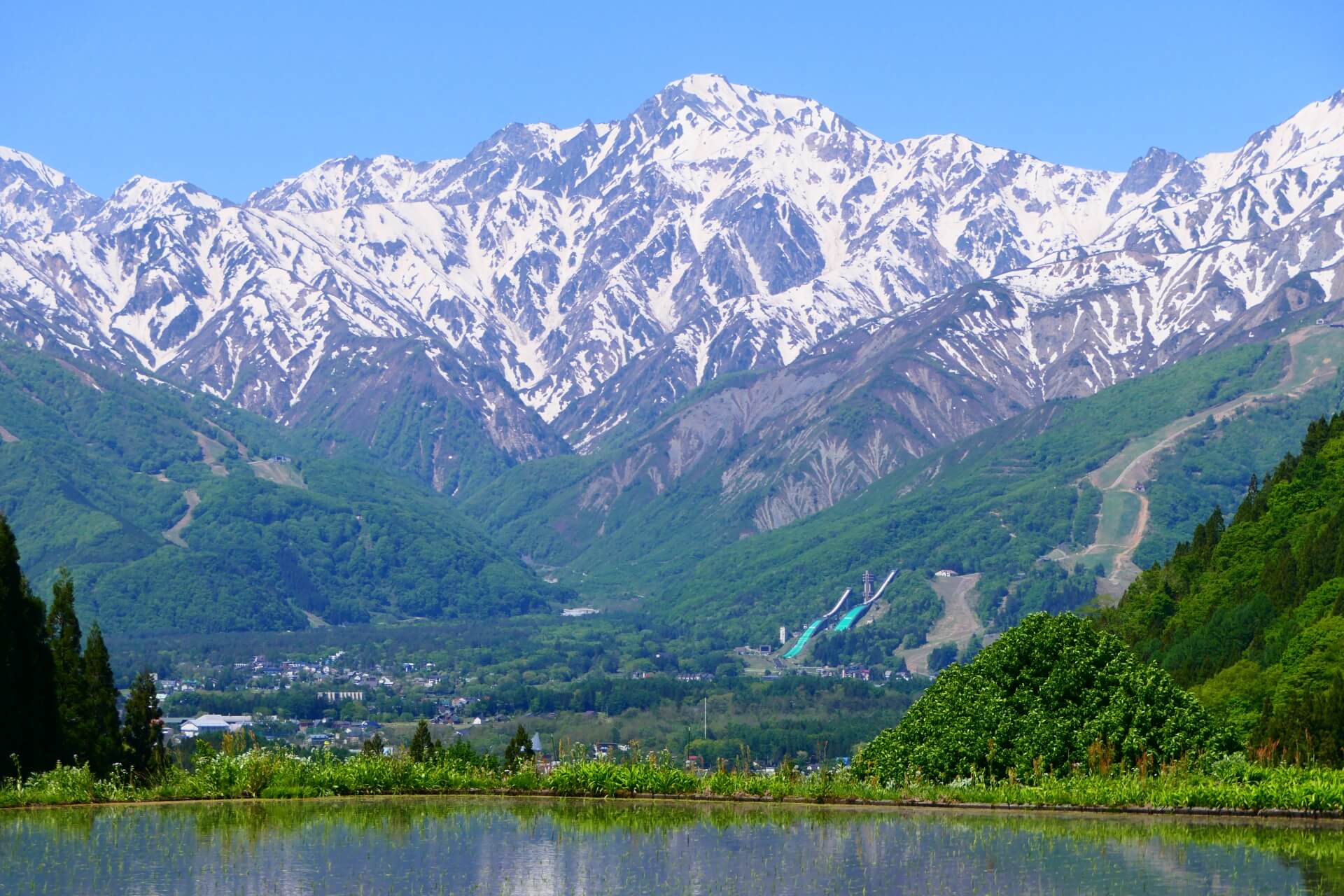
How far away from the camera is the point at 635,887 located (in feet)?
136

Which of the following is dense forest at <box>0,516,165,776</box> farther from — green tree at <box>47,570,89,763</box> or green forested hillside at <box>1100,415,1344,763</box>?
green forested hillside at <box>1100,415,1344,763</box>

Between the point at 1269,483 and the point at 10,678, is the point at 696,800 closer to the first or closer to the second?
the point at 10,678

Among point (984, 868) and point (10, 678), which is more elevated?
point (10, 678)

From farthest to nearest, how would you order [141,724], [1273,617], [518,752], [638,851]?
1. [1273,617]
2. [141,724]
3. [518,752]
4. [638,851]

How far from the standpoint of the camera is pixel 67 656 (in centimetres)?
8856

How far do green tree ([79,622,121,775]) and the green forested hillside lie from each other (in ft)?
154

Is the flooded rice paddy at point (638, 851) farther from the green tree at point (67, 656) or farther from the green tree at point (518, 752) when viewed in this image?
the green tree at point (67, 656)

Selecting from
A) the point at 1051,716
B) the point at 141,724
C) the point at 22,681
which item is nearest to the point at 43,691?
the point at 22,681

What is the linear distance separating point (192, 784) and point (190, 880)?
14.7m

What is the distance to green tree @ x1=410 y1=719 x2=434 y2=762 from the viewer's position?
223ft

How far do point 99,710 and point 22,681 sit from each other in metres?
29.5

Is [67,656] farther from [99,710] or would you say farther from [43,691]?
[43,691]

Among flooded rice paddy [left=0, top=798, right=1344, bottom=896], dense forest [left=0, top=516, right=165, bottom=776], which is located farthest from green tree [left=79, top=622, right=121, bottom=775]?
flooded rice paddy [left=0, top=798, right=1344, bottom=896]

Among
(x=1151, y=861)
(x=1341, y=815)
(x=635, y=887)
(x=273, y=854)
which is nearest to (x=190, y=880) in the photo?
(x=273, y=854)
